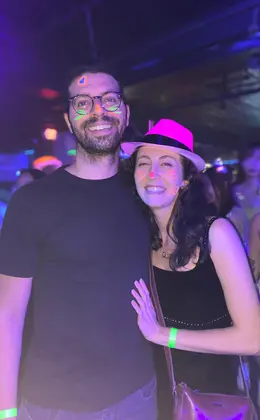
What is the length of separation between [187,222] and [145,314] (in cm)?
40

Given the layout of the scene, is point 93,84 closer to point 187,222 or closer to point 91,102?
point 91,102

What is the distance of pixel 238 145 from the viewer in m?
10.9

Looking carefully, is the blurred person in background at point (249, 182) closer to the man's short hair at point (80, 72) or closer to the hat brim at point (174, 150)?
the hat brim at point (174, 150)

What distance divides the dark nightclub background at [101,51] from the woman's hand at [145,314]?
3.75 metres

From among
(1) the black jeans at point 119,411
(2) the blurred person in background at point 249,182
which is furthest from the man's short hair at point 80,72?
(2) the blurred person in background at point 249,182

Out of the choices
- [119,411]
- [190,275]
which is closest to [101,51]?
[190,275]

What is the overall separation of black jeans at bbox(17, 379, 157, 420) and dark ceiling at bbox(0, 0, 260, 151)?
4562 millimetres

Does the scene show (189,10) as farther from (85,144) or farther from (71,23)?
(85,144)

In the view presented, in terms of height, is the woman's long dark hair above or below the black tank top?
above

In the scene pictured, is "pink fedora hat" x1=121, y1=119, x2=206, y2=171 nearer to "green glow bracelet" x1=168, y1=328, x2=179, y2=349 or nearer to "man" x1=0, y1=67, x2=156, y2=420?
"man" x1=0, y1=67, x2=156, y2=420

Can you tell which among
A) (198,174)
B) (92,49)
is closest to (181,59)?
(92,49)

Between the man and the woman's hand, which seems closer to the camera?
the man

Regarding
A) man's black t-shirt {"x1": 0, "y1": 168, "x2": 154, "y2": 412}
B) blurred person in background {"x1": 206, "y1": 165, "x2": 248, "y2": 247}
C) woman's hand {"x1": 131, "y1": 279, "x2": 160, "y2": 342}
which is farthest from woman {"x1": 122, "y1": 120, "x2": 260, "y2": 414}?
blurred person in background {"x1": 206, "y1": 165, "x2": 248, "y2": 247}

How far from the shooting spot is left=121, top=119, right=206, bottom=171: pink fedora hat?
163 cm
